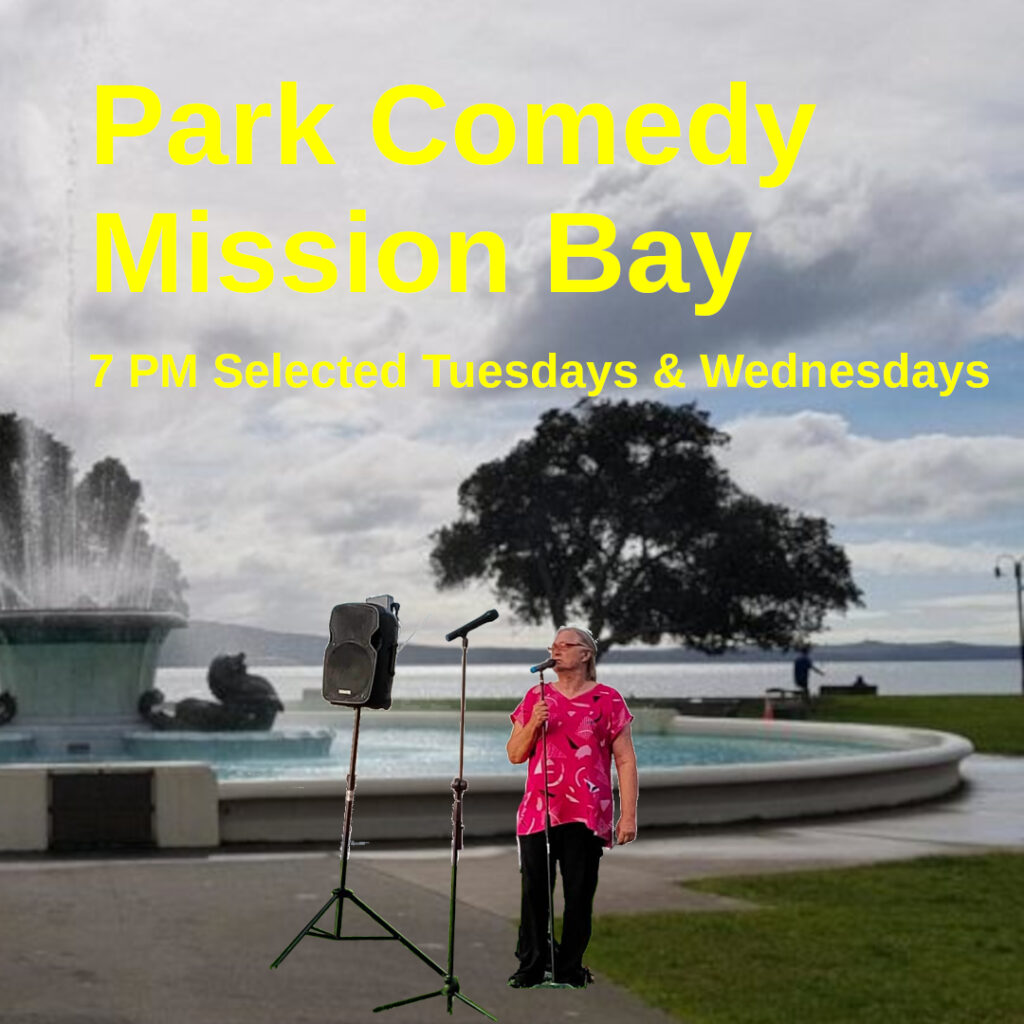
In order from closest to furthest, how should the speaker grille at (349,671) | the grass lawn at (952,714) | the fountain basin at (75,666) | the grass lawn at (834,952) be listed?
the speaker grille at (349,671) → the grass lawn at (834,952) → the fountain basin at (75,666) → the grass lawn at (952,714)

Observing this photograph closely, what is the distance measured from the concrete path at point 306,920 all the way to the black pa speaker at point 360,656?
11.8 feet

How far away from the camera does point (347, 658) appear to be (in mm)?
1960

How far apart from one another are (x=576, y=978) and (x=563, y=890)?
0.12 meters

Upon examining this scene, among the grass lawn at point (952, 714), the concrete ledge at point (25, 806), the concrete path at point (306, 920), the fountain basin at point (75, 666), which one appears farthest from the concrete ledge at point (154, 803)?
the grass lawn at point (952, 714)

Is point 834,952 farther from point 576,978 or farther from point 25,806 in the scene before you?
point 576,978

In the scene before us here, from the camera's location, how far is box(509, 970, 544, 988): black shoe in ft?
6.48

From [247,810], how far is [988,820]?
9.54m

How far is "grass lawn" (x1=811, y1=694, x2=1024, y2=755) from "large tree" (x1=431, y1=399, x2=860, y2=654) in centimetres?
590

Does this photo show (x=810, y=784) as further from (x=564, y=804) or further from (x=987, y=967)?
(x=564, y=804)

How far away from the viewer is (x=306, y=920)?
12.7 m

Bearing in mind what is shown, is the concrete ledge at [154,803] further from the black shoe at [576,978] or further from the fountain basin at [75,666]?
the black shoe at [576,978]

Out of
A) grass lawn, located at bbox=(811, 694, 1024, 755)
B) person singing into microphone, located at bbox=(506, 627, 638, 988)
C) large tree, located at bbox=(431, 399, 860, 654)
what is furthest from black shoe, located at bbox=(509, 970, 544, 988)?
large tree, located at bbox=(431, 399, 860, 654)

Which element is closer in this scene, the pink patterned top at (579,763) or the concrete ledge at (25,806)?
the pink patterned top at (579,763)

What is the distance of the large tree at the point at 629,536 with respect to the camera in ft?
221
